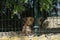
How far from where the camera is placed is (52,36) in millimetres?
5441

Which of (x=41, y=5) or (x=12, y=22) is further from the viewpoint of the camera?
(x=12, y=22)

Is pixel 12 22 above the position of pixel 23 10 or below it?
below

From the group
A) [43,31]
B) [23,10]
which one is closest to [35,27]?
[43,31]

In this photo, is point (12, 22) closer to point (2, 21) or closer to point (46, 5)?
point (2, 21)

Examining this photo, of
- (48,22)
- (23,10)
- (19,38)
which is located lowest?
(19,38)

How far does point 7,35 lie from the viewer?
550 cm

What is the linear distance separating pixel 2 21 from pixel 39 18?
1020 millimetres

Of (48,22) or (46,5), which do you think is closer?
(46,5)

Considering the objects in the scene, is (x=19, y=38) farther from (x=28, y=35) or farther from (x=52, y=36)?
(x=52, y=36)

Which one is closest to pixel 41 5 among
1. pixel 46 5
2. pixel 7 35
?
pixel 46 5

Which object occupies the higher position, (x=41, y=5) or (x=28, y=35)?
(x=41, y=5)

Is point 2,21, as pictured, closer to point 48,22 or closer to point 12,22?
point 12,22

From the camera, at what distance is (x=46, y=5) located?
5109mm

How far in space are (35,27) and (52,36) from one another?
1.73 ft
